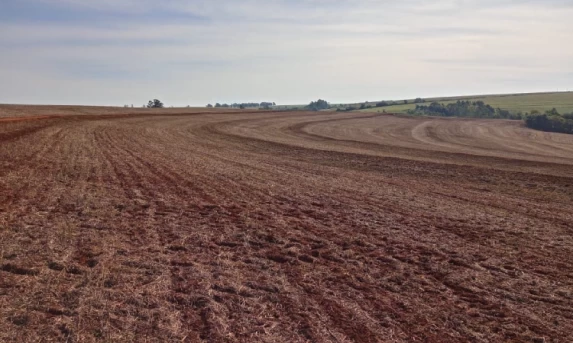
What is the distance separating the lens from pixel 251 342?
5.65m

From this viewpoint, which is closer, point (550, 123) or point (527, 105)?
point (550, 123)

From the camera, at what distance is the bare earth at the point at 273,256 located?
614 cm

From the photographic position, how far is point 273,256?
880 centimetres

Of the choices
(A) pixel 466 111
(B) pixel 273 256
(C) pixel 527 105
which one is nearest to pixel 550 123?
(A) pixel 466 111

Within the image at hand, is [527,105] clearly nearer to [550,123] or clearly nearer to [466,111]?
[466,111]

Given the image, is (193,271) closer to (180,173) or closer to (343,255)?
(343,255)

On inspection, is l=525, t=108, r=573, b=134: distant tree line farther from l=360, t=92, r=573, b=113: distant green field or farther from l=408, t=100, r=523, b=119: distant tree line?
l=360, t=92, r=573, b=113: distant green field

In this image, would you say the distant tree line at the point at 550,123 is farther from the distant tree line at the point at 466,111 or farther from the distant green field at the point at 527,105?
the distant green field at the point at 527,105

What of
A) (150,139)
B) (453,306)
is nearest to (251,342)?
(453,306)

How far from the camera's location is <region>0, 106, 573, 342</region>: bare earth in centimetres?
614

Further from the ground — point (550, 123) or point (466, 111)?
point (466, 111)

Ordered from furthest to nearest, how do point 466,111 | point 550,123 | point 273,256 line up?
point 466,111
point 550,123
point 273,256

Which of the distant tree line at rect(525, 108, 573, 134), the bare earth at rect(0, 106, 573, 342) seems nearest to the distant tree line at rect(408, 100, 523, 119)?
the distant tree line at rect(525, 108, 573, 134)

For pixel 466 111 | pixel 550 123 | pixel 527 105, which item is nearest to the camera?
pixel 550 123
